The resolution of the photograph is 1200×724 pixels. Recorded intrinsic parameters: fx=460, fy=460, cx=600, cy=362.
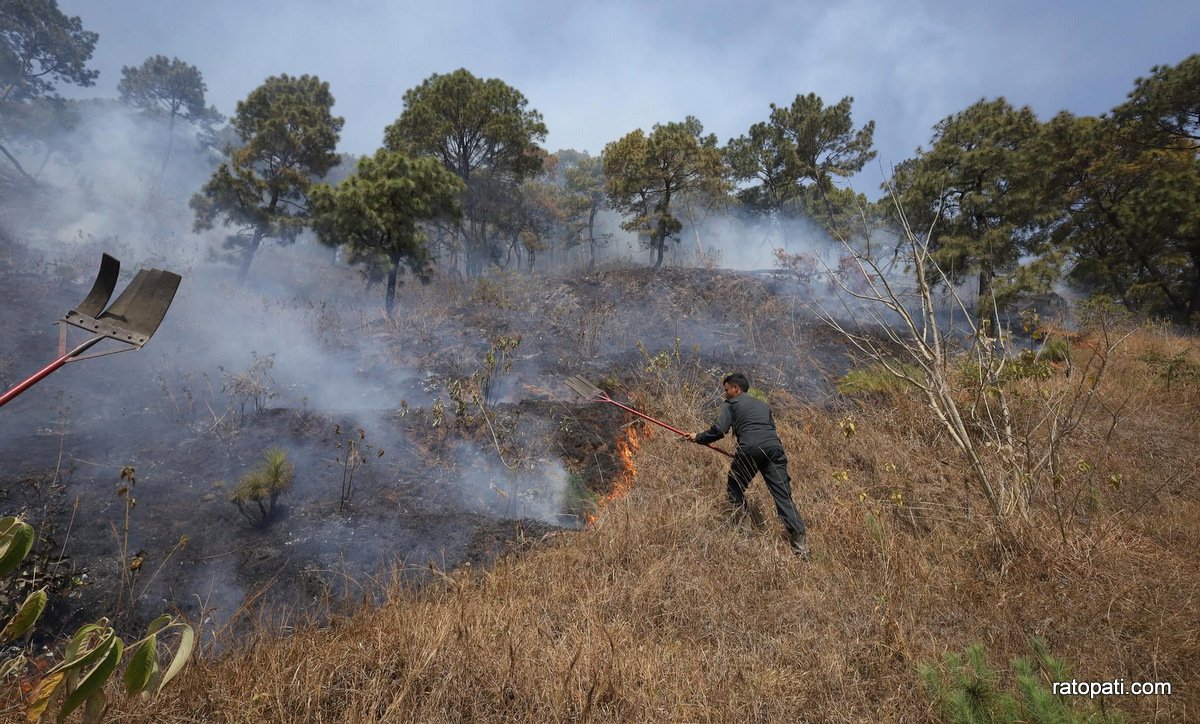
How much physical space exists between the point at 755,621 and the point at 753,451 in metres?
1.60

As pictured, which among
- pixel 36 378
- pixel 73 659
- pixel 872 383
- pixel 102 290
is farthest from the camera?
pixel 872 383

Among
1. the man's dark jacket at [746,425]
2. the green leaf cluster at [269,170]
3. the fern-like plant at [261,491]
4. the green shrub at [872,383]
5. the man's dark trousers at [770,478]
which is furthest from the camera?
the green leaf cluster at [269,170]

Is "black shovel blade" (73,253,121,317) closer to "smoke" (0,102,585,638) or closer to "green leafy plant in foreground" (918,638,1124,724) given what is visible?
"smoke" (0,102,585,638)

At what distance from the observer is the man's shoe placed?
136 inches

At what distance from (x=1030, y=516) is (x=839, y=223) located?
62.8ft

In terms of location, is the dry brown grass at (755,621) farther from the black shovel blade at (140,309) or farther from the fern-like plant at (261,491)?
the fern-like plant at (261,491)

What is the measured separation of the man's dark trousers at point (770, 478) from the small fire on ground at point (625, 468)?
1055mm

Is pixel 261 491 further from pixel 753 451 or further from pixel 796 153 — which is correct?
pixel 796 153

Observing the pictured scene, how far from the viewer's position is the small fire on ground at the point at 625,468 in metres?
4.45

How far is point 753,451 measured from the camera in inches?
156

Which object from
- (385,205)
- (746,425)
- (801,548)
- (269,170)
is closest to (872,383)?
(746,425)

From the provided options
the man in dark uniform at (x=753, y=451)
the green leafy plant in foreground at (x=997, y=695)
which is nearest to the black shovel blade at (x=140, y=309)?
the green leafy plant in foreground at (x=997, y=695)

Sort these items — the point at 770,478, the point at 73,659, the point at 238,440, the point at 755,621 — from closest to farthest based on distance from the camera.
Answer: the point at 73,659
the point at 755,621
the point at 770,478
the point at 238,440

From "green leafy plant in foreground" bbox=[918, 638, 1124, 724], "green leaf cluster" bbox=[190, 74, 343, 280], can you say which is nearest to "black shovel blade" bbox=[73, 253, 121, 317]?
"green leafy plant in foreground" bbox=[918, 638, 1124, 724]
